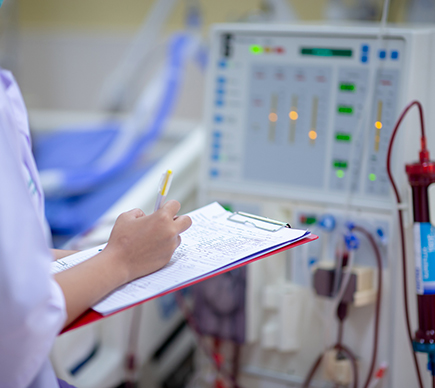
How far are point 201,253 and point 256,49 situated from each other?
712 mm

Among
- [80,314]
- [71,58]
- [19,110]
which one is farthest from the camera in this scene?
[71,58]

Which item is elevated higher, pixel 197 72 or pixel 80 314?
pixel 197 72

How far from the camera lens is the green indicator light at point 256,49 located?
4.31 feet

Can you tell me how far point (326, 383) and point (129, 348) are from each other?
59cm

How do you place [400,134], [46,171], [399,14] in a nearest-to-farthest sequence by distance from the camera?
[400,134], [46,171], [399,14]

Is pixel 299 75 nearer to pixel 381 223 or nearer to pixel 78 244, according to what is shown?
pixel 381 223

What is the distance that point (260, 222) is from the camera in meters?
0.89

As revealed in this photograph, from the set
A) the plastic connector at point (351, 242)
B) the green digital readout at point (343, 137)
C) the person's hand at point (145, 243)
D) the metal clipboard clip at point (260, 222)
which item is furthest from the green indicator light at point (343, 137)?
the person's hand at point (145, 243)

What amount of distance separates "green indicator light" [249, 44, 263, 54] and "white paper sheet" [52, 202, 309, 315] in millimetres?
569

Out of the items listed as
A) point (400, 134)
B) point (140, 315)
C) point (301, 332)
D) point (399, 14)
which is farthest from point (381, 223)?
point (399, 14)

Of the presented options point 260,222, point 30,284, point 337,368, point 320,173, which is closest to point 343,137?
point 320,173

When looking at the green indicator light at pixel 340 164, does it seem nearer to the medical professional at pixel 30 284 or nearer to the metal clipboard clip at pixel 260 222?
the metal clipboard clip at pixel 260 222

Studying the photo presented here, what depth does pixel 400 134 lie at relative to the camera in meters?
1.13

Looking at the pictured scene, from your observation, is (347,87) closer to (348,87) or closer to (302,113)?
(348,87)
